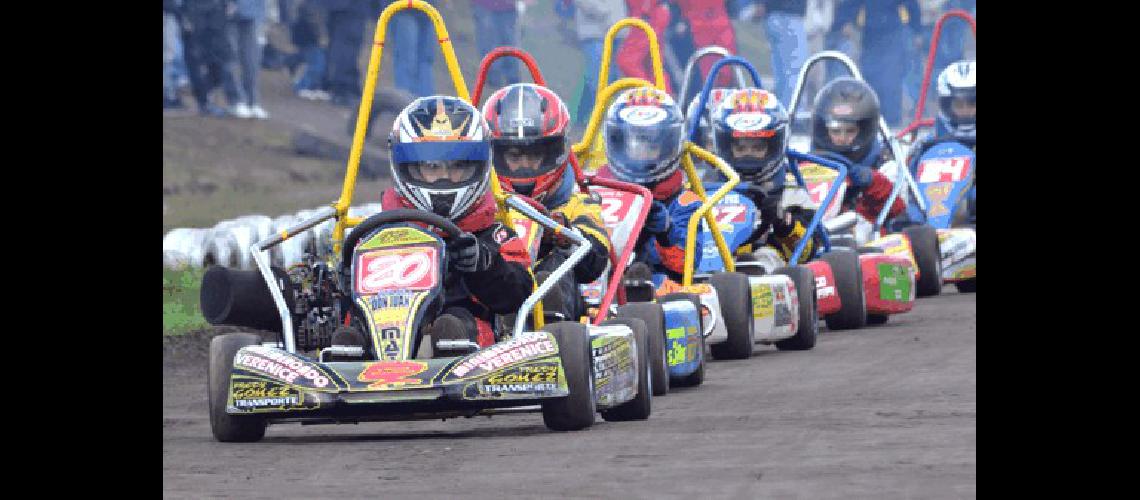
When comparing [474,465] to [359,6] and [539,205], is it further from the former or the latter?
[359,6]

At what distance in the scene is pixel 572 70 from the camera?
80.5ft

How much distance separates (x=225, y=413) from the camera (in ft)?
33.2

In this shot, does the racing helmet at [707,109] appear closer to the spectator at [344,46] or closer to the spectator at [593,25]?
the spectator at [593,25]

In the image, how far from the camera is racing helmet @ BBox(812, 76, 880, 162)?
65.0 ft

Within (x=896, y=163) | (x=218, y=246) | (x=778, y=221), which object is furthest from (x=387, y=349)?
(x=896, y=163)

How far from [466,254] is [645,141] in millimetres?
4528

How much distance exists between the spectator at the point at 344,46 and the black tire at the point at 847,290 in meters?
10.1

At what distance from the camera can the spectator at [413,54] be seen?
83.0 feet

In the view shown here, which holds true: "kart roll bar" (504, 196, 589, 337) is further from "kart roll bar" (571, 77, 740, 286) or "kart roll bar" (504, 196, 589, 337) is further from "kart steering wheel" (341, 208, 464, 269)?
"kart roll bar" (571, 77, 740, 286)

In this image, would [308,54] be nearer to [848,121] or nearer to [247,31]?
[247,31]

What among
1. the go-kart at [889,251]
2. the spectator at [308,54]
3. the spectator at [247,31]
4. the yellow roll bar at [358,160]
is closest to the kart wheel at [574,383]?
the yellow roll bar at [358,160]

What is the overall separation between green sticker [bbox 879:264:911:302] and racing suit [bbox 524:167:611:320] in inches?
191

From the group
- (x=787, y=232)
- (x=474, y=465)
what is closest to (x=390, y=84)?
(x=787, y=232)

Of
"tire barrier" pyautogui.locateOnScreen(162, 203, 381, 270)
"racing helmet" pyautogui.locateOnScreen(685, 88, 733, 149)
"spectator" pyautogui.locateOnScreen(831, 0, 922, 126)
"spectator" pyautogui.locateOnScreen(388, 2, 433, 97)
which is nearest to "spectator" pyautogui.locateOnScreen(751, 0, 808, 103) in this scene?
"spectator" pyautogui.locateOnScreen(831, 0, 922, 126)
